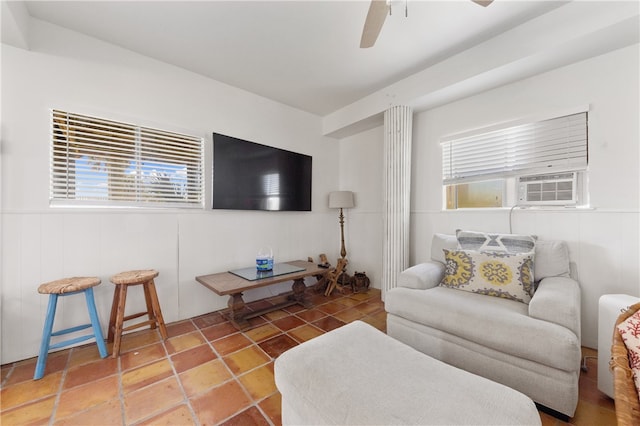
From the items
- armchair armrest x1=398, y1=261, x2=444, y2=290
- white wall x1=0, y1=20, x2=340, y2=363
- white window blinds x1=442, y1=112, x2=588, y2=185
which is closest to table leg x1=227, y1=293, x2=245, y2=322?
white wall x1=0, y1=20, x2=340, y2=363

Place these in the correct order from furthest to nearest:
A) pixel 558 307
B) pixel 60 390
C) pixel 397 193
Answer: pixel 397 193 < pixel 60 390 < pixel 558 307

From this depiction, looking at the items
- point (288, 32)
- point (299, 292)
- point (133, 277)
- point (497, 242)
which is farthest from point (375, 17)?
point (299, 292)

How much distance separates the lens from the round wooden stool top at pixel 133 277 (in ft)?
6.37

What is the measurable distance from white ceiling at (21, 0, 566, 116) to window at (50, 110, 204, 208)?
0.74 meters

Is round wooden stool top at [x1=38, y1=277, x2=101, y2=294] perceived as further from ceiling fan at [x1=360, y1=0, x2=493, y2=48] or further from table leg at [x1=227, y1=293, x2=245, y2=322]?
ceiling fan at [x1=360, y1=0, x2=493, y2=48]

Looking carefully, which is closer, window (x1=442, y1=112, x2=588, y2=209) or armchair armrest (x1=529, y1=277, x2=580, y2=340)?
armchair armrest (x1=529, y1=277, x2=580, y2=340)

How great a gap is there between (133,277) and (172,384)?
0.90 metres

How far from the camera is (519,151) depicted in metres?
2.38

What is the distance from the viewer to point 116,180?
2217 millimetres

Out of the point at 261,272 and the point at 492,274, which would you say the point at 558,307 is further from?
the point at 261,272

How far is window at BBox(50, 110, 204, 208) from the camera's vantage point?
6.61ft

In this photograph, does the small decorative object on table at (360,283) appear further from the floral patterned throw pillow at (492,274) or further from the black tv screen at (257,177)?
the floral patterned throw pillow at (492,274)

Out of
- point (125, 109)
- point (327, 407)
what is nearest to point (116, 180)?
point (125, 109)

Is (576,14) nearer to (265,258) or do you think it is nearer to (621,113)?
(621,113)
